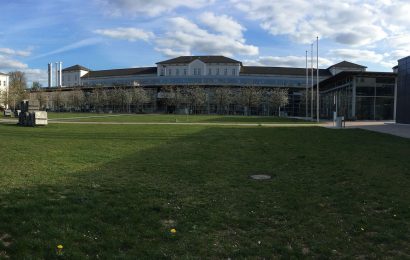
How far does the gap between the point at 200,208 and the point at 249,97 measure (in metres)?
93.9

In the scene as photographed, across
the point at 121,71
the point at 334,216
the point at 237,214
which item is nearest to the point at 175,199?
the point at 237,214

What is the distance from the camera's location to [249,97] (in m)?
100

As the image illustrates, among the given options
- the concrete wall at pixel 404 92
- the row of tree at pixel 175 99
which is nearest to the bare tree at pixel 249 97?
the row of tree at pixel 175 99

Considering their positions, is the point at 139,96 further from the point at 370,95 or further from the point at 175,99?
the point at 370,95

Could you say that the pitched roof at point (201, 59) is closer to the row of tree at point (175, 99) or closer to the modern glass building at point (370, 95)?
the row of tree at point (175, 99)

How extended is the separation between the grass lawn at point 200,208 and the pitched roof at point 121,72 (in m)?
127

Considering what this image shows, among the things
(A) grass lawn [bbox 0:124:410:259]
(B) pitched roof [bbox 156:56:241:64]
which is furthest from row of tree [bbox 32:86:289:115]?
(A) grass lawn [bbox 0:124:410:259]

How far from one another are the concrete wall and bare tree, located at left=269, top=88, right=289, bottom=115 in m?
48.5

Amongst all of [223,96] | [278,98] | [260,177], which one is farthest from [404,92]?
[223,96]

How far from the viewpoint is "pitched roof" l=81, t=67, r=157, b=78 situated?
13812 cm

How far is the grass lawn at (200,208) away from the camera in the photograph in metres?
5.38

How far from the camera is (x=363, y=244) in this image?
559 cm

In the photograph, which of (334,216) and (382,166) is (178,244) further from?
(382,166)

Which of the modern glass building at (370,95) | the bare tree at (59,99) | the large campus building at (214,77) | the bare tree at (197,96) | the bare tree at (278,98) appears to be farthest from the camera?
the bare tree at (59,99)
